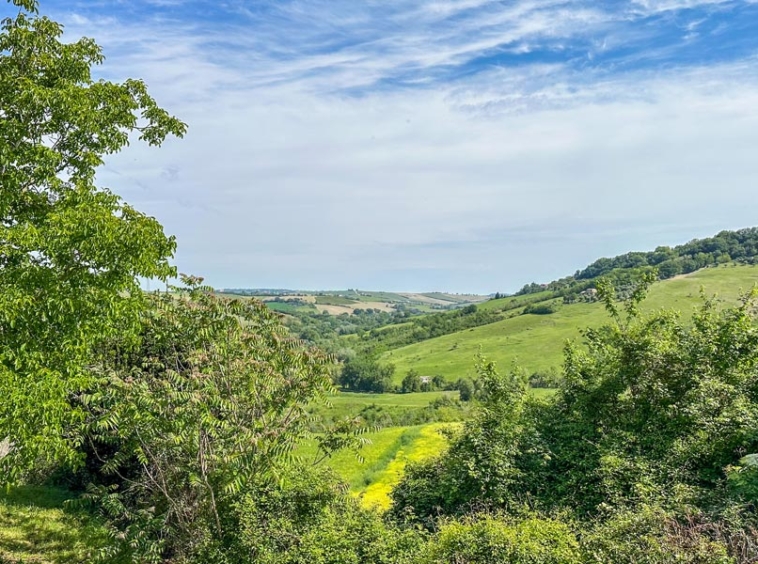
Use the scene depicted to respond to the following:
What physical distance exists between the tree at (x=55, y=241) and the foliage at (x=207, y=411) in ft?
4.43

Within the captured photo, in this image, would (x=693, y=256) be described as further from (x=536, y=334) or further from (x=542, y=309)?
(x=536, y=334)

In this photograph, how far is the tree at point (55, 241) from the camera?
6.85 metres

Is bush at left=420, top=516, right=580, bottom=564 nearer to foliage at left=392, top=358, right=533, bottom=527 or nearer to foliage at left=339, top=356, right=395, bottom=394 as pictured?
foliage at left=392, top=358, right=533, bottom=527

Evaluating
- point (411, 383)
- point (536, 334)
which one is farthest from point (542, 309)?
point (411, 383)

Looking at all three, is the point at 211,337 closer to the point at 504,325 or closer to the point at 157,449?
the point at 157,449

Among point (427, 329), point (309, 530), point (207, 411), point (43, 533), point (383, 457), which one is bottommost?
point (427, 329)

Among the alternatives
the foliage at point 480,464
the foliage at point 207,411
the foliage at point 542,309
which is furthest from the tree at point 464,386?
the foliage at point 207,411

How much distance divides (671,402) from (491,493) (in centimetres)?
527

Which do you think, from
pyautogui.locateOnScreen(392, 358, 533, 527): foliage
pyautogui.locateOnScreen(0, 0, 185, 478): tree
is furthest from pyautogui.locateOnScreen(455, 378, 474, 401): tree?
pyautogui.locateOnScreen(0, 0, 185, 478): tree

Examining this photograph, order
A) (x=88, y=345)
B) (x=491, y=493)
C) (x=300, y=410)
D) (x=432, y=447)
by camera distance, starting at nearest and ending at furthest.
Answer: (x=88, y=345)
(x=300, y=410)
(x=491, y=493)
(x=432, y=447)

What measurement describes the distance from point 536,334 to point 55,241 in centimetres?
10473

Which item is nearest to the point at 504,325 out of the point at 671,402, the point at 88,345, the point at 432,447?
the point at 432,447

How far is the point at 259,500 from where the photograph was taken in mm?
10164

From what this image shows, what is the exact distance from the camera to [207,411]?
8797 mm
